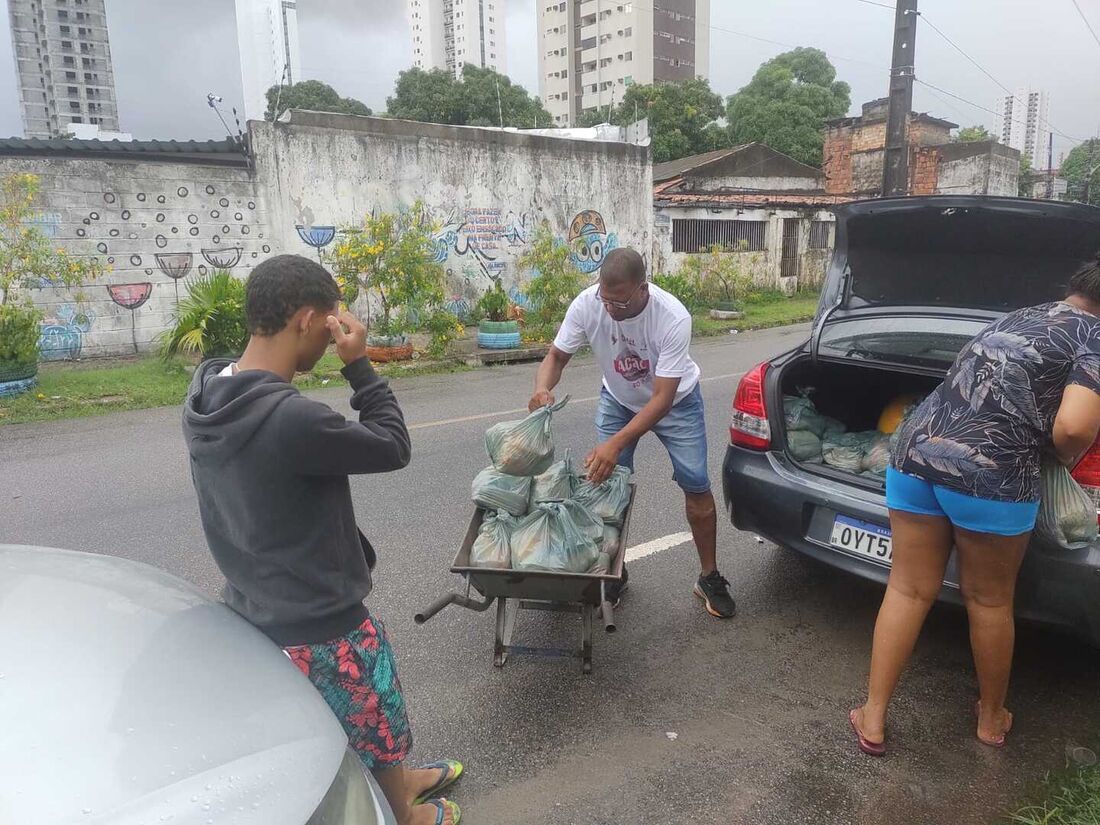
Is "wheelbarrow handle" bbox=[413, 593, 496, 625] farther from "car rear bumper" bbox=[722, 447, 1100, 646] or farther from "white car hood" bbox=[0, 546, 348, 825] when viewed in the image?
"car rear bumper" bbox=[722, 447, 1100, 646]

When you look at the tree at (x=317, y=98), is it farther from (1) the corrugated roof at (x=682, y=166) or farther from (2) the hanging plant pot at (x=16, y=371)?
(2) the hanging plant pot at (x=16, y=371)

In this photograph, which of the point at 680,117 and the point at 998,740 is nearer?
the point at 998,740

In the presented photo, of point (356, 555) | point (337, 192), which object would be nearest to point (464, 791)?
point (356, 555)

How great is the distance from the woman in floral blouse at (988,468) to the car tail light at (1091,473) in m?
0.21

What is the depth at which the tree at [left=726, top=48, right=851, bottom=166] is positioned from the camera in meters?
36.9

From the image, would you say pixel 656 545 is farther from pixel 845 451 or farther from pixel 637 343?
pixel 637 343

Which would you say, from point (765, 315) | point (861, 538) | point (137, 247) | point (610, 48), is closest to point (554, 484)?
point (861, 538)

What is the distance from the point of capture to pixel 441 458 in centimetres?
622

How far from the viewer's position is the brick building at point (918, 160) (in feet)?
92.4

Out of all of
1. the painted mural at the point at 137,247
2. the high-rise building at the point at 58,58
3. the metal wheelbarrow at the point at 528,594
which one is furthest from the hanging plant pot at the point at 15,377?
the high-rise building at the point at 58,58

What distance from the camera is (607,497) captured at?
3.21 metres

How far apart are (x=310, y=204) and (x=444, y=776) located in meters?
12.4

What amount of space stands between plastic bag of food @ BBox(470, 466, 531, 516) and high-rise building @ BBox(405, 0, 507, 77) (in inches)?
4146

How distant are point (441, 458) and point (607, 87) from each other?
264 ft
